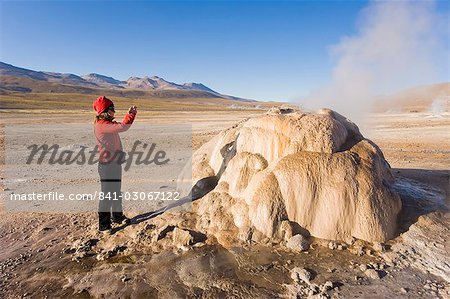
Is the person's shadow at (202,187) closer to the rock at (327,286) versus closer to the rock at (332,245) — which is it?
the rock at (332,245)

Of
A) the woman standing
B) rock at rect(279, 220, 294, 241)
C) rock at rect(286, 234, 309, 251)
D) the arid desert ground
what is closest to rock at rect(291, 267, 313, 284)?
the arid desert ground

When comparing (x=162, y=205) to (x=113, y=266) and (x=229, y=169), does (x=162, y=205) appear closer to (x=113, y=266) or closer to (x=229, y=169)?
(x=229, y=169)

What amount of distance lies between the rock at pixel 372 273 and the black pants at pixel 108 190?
388 cm

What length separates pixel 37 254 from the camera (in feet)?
16.4

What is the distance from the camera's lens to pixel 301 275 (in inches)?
155

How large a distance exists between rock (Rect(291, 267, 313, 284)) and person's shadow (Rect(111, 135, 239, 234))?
8.17ft

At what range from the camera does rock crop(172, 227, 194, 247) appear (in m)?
4.83

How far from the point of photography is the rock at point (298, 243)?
445 centimetres

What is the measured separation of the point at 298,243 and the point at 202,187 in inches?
92.2

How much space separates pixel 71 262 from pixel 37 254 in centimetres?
72

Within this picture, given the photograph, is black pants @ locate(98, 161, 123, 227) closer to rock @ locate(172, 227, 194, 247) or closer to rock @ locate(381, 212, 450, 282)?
rock @ locate(172, 227, 194, 247)

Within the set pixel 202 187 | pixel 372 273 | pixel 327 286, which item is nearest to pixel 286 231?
pixel 327 286

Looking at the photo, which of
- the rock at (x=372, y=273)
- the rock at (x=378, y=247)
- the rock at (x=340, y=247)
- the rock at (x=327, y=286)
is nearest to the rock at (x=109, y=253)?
the rock at (x=327, y=286)

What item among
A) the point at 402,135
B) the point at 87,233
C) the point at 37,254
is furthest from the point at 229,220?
the point at 402,135
